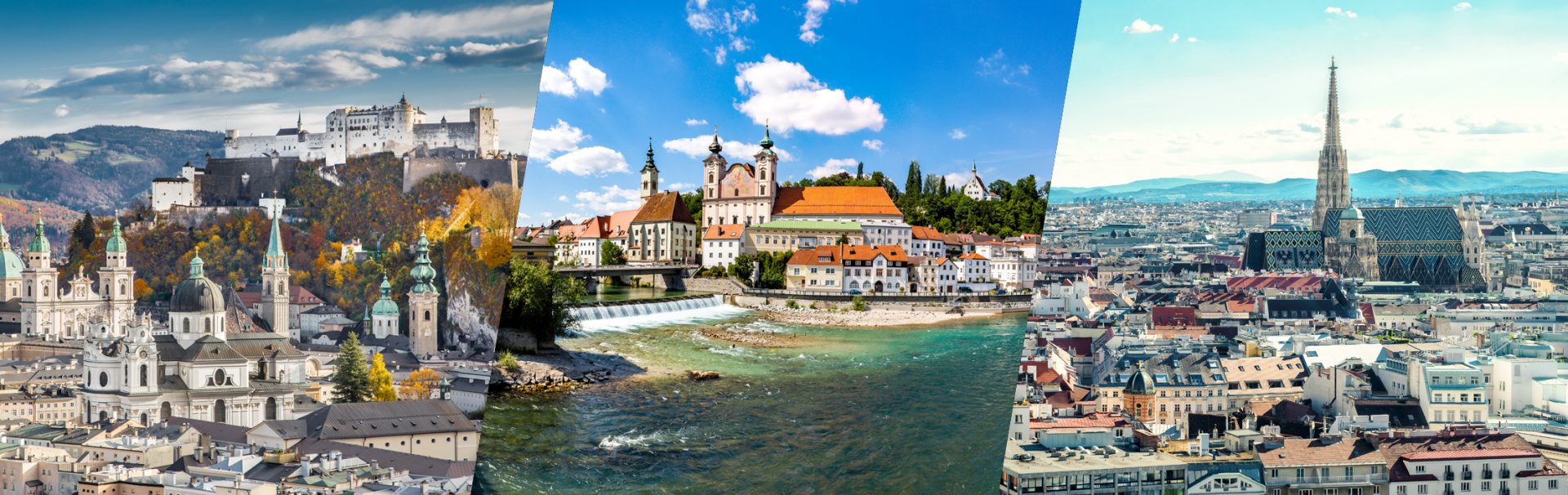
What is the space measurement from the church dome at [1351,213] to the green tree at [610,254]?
9.34 m

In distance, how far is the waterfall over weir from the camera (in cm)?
434

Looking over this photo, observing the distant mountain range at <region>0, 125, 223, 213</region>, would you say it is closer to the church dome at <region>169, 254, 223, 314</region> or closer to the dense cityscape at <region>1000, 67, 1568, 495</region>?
the church dome at <region>169, 254, 223, 314</region>

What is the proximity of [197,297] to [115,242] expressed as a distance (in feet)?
2.15

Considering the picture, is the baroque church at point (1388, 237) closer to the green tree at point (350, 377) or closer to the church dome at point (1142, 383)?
the church dome at point (1142, 383)

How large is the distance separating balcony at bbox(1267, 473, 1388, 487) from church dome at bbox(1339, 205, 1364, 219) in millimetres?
4116

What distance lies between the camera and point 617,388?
152 inches

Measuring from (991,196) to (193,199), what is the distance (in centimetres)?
372

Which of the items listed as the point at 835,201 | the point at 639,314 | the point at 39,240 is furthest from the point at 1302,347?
the point at 39,240

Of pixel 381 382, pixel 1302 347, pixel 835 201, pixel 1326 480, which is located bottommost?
pixel 1326 480

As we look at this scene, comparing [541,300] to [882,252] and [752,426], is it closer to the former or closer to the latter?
[752,426]

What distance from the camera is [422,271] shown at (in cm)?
561

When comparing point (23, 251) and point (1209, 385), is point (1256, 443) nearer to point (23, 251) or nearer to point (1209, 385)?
point (1209, 385)

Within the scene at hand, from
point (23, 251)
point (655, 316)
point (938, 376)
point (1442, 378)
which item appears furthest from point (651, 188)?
point (1442, 378)

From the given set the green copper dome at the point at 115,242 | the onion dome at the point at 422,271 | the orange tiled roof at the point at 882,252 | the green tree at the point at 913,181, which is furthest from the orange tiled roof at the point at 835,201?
the green copper dome at the point at 115,242
